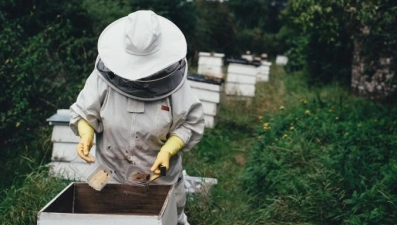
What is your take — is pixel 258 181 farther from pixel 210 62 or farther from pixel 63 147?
pixel 210 62

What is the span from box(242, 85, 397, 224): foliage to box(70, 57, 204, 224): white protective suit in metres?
1.39

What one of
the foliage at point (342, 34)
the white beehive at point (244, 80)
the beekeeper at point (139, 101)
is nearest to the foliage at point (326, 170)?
the foliage at point (342, 34)

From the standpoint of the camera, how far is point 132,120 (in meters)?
3.03

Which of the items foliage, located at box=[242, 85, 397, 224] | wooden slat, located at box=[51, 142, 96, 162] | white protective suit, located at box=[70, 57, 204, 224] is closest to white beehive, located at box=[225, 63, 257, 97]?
foliage, located at box=[242, 85, 397, 224]

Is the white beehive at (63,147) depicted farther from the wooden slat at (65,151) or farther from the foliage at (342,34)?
the foliage at (342,34)

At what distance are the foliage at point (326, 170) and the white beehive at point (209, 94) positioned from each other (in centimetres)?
103

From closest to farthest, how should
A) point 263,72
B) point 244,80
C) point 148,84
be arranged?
point 148,84
point 244,80
point 263,72

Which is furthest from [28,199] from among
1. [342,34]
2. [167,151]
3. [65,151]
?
[342,34]

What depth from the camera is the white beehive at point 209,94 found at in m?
7.06

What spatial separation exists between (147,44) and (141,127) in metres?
0.52

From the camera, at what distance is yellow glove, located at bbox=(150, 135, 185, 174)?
9.53 feet

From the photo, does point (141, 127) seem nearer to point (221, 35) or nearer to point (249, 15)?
point (221, 35)

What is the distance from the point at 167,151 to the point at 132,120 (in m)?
0.29

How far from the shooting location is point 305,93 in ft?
30.6
